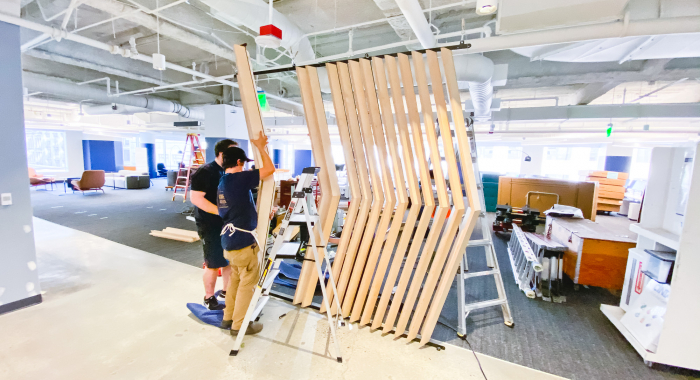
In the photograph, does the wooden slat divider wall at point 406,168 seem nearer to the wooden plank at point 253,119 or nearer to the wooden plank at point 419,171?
the wooden plank at point 419,171

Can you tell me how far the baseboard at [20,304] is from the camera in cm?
267

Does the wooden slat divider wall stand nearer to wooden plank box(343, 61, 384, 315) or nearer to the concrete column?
wooden plank box(343, 61, 384, 315)

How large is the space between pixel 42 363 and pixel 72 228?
478cm

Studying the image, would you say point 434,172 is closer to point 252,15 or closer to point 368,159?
point 368,159

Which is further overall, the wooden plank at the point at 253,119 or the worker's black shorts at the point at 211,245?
the worker's black shorts at the point at 211,245

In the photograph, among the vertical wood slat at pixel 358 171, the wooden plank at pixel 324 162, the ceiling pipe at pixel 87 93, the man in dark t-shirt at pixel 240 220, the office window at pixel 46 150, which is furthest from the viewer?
the office window at pixel 46 150

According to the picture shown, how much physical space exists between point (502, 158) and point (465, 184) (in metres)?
15.5

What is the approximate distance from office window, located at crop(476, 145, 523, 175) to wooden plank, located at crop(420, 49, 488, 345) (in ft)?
47.7

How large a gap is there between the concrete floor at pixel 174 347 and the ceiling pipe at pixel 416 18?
2.82m

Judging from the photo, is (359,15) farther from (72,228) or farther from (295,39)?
(72,228)

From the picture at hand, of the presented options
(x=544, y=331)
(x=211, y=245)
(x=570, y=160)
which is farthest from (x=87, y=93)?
(x=570, y=160)

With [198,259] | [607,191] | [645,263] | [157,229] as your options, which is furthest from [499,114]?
[157,229]

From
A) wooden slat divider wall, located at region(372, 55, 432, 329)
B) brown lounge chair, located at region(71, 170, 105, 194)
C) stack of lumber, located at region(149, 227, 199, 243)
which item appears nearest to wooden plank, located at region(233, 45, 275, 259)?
wooden slat divider wall, located at region(372, 55, 432, 329)

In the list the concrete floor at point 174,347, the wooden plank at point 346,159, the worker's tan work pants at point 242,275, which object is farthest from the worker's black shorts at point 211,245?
the wooden plank at point 346,159
